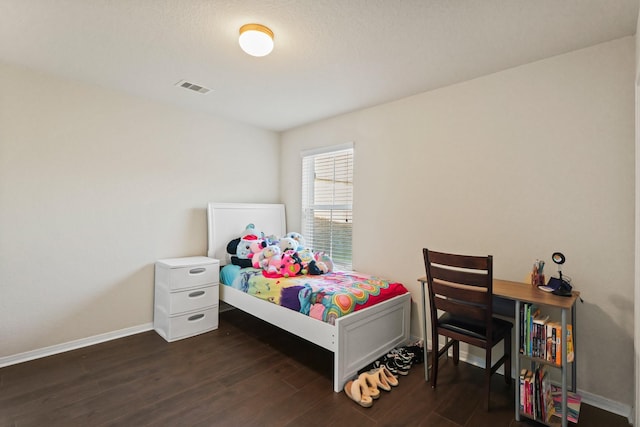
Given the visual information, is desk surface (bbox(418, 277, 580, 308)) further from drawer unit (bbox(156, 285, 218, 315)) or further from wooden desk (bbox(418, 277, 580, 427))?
drawer unit (bbox(156, 285, 218, 315))

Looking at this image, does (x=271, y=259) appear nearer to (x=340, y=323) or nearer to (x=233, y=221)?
(x=233, y=221)

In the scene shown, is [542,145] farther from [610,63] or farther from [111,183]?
[111,183]

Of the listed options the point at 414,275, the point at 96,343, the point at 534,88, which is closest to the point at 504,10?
the point at 534,88

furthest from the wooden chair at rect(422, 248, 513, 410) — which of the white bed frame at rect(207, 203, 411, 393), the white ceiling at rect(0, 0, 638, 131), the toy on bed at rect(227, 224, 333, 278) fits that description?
the white ceiling at rect(0, 0, 638, 131)

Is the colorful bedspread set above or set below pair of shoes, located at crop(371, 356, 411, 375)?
above

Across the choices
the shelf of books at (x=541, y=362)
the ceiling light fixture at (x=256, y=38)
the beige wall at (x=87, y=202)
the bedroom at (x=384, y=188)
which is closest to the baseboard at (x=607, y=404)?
the bedroom at (x=384, y=188)

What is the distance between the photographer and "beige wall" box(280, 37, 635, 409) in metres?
1.93

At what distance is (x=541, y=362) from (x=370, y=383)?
3.48 ft

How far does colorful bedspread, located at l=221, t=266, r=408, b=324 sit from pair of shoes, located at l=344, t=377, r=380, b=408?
445 millimetres

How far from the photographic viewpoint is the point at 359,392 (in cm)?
200

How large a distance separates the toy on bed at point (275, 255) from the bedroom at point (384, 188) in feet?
1.49

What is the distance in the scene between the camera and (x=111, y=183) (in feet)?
9.55

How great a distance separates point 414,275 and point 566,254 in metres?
1.17

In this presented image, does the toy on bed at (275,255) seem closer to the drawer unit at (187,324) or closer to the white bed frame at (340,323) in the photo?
the white bed frame at (340,323)
